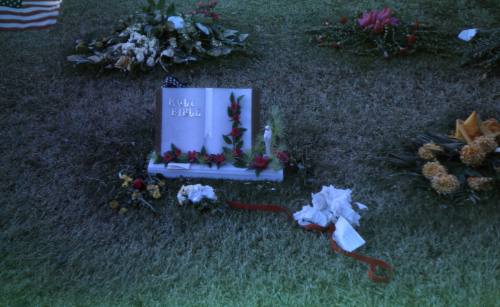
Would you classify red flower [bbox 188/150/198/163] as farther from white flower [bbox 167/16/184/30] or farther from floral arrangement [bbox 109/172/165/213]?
white flower [bbox 167/16/184/30]

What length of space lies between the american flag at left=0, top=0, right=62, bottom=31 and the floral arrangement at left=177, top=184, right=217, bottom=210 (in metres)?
2.39

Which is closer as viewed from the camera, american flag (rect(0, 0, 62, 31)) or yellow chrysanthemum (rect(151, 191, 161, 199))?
yellow chrysanthemum (rect(151, 191, 161, 199))

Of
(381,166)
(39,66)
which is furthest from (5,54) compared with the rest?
(381,166)

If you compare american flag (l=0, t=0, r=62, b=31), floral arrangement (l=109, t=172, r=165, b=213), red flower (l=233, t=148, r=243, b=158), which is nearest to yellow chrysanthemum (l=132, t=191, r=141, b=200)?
floral arrangement (l=109, t=172, r=165, b=213)

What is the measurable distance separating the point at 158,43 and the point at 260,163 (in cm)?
174

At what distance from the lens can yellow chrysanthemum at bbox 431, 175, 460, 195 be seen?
2.55 metres

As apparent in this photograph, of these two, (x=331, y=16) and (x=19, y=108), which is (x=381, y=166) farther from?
(x=19, y=108)

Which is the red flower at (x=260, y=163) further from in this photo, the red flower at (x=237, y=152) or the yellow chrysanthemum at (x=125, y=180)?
the yellow chrysanthemum at (x=125, y=180)

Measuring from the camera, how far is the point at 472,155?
2629 millimetres

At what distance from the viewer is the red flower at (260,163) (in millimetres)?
2705

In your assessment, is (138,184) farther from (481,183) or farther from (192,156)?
(481,183)

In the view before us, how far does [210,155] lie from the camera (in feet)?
9.11

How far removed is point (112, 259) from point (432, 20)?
3.58 m

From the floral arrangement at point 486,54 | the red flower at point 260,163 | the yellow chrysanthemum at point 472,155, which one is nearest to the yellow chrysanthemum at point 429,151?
the yellow chrysanthemum at point 472,155
